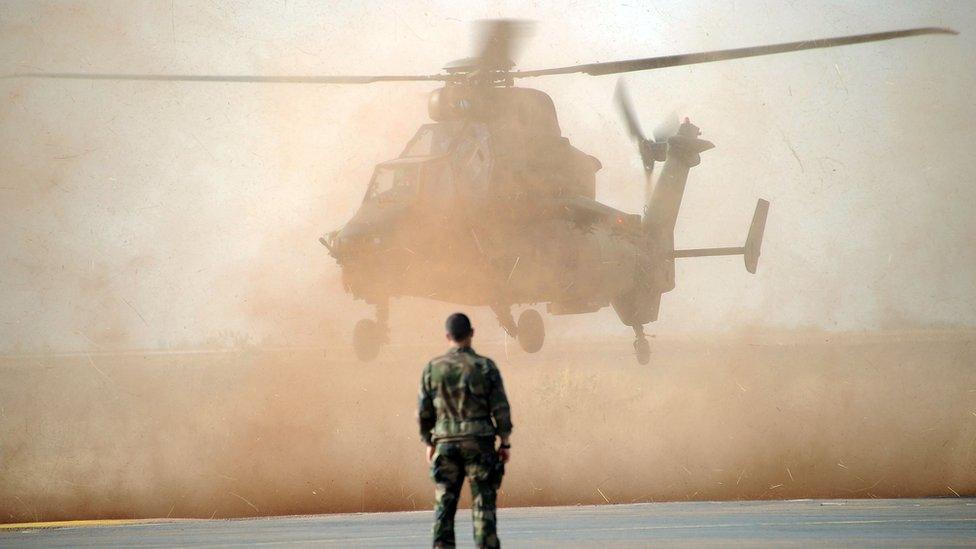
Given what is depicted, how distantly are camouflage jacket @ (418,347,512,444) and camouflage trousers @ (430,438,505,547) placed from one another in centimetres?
9

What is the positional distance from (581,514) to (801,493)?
12290 millimetres

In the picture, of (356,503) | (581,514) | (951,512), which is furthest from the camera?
(356,503)

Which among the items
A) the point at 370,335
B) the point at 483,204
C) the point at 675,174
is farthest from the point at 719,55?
the point at 675,174

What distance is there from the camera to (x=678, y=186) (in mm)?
26703

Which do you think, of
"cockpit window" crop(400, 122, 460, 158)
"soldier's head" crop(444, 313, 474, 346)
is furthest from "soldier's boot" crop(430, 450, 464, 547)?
"cockpit window" crop(400, 122, 460, 158)

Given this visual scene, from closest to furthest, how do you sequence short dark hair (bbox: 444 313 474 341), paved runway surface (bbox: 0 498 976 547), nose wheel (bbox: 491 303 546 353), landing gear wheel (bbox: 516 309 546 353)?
short dark hair (bbox: 444 313 474 341) → paved runway surface (bbox: 0 498 976 547) → nose wheel (bbox: 491 303 546 353) → landing gear wheel (bbox: 516 309 546 353)

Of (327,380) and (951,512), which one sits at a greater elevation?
(327,380)

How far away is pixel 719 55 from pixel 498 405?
403 inches

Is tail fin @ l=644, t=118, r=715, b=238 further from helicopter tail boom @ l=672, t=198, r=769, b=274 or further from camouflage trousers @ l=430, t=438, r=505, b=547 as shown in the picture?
camouflage trousers @ l=430, t=438, r=505, b=547

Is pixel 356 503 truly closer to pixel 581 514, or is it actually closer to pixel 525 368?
pixel 581 514

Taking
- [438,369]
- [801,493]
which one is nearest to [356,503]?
[801,493]

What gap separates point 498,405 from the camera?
9.28 metres

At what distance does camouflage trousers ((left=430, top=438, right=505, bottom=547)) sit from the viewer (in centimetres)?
920

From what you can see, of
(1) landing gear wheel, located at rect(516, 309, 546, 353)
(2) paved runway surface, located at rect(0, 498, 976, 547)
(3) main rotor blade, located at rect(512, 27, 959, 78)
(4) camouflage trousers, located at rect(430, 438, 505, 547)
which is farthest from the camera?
(1) landing gear wheel, located at rect(516, 309, 546, 353)
